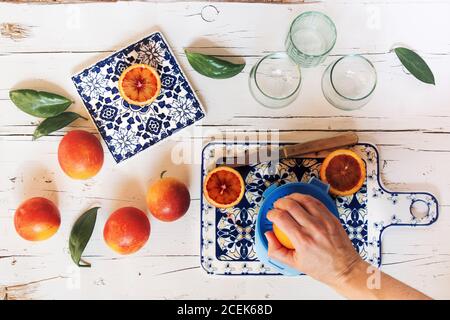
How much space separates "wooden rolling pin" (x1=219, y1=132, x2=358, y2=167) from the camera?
3.39 ft

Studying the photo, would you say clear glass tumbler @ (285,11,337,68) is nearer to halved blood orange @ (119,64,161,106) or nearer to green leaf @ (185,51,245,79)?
green leaf @ (185,51,245,79)

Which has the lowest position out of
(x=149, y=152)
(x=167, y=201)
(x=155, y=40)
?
(x=167, y=201)

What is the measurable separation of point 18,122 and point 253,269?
1.97 ft

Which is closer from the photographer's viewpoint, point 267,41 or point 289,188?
point 289,188

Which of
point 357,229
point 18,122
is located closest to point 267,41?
point 357,229

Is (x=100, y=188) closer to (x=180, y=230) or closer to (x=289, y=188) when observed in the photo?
(x=180, y=230)

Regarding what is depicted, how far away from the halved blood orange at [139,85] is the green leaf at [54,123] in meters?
0.12

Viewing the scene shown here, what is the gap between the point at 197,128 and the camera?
107 cm

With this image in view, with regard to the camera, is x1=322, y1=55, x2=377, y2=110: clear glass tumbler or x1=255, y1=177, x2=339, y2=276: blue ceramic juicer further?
x1=322, y1=55, x2=377, y2=110: clear glass tumbler

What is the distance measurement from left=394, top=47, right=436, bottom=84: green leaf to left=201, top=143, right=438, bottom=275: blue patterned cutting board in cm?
23

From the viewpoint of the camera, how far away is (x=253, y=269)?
1.04 meters

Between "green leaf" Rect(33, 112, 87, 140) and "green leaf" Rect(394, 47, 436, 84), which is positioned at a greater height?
"green leaf" Rect(394, 47, 436, 84)

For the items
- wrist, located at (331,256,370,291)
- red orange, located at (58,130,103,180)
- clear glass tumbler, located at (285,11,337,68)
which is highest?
clear glass tumbler, located at (285,11,337,68)

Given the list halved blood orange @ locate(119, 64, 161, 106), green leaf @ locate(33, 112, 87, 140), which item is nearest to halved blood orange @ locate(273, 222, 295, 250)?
halved blood orange @ locate(119, 64, 161, 106)
